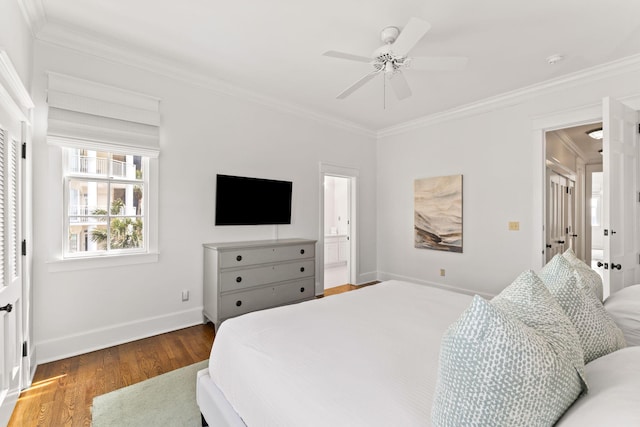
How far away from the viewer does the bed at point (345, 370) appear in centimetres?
91

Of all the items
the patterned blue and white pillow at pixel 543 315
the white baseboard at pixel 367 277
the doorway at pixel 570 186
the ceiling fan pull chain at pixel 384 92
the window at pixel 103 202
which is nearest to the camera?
the patterned blue and white pillow at pixel 543 315

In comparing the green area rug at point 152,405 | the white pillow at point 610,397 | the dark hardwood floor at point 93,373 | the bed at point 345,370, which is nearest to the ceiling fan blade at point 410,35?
the bed at point 345,370

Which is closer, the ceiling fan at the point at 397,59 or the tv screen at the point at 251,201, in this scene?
the ceiling fan at the point at 397,59

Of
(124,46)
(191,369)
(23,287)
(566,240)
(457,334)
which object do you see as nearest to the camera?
(457,334)

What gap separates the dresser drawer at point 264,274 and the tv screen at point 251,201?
67cm

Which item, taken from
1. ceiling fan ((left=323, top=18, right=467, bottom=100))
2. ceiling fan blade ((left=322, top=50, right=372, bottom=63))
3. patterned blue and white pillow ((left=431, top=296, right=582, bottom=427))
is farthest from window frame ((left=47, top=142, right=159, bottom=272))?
patterned blue and white pillow ((left=431, top=296, right=582, bottom=427))

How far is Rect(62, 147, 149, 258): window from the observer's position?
9.02ft

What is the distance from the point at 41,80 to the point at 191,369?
8.96 feet

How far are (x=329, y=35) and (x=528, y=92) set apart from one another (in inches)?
107

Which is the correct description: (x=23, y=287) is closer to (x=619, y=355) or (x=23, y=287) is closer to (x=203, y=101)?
(x=203, y=101)

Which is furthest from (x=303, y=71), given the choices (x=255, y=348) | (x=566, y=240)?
(x=566, y=240)

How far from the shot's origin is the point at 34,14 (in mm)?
2281

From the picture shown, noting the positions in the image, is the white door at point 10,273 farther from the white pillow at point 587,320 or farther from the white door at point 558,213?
the white door at point 558,213

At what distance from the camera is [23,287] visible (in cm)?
219
